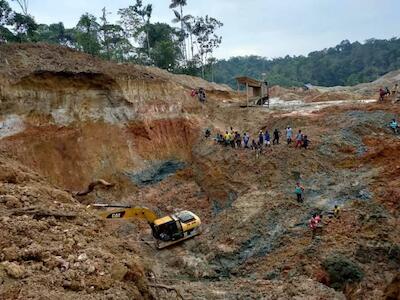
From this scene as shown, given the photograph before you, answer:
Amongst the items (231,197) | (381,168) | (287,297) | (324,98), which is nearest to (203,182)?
(231,197)

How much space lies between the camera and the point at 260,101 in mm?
34281

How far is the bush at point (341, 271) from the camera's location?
13.9 meters

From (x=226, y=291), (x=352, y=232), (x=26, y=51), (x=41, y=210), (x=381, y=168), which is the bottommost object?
(x=226, y=291)

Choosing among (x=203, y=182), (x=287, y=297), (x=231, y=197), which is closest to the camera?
(x=287, y=297)

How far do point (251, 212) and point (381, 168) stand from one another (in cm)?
675

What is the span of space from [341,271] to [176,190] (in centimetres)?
1195

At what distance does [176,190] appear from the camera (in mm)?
24016

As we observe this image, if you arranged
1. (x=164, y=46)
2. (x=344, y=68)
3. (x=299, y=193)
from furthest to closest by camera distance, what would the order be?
(x=344, y=68) → (x=164, y=46) → (x=299, y=193)

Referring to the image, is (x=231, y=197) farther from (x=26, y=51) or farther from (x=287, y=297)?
(x=26, y=51)

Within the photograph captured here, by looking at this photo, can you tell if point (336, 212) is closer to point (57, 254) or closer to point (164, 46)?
point (57, 254)

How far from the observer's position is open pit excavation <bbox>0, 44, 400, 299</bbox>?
9367 millimetres

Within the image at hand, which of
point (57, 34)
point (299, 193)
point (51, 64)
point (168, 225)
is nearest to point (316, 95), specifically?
point (299, 193)

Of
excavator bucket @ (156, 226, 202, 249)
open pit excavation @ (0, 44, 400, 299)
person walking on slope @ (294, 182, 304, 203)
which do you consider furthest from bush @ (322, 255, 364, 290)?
excavator bucket @ (156, 226, 202, 249)

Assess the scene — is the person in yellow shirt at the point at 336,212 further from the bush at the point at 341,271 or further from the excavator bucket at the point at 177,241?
the excavator bucket at the point at 177,241
